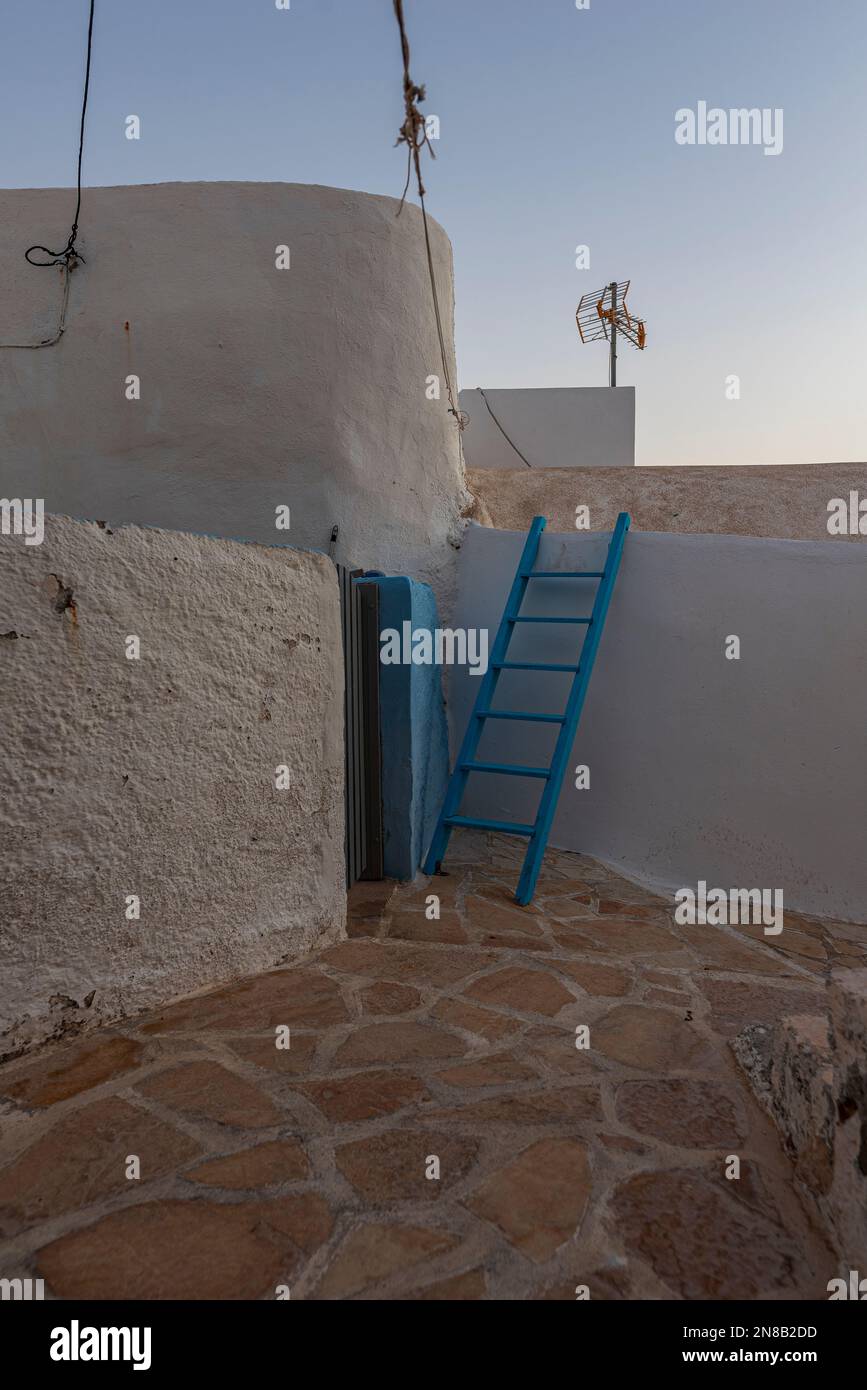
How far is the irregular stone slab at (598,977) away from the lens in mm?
2451

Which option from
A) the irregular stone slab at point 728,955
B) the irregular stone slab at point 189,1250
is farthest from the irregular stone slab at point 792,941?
the irregular stone slab at point 189,1250

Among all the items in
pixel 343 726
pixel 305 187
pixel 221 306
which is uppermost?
pixel 305 187

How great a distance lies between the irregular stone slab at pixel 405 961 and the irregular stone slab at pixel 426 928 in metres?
0.08

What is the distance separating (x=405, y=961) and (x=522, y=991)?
1.36ft

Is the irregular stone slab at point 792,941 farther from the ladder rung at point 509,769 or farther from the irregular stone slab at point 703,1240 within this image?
the irregular stone slab at point 703,1240

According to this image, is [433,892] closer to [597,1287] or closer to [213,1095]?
[213,1095]

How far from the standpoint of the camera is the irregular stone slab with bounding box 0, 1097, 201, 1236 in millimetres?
1439

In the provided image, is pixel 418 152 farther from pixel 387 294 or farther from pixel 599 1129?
pixel 599 1129

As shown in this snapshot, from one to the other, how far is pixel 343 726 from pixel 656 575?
1.87 meters

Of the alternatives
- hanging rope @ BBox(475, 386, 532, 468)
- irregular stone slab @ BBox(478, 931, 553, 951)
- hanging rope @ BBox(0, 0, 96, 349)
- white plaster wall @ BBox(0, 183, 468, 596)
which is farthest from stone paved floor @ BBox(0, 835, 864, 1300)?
hanging rope @ BBox(475, 386, 532, 468)

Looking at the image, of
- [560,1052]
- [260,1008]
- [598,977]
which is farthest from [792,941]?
[260,1008]

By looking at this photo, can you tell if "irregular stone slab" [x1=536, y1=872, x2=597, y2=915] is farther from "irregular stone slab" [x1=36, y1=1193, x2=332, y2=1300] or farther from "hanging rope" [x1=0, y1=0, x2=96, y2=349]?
"hanging rope" [x1=0, y1=0, x2=96, y2=349]

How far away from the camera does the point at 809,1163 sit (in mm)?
1516
